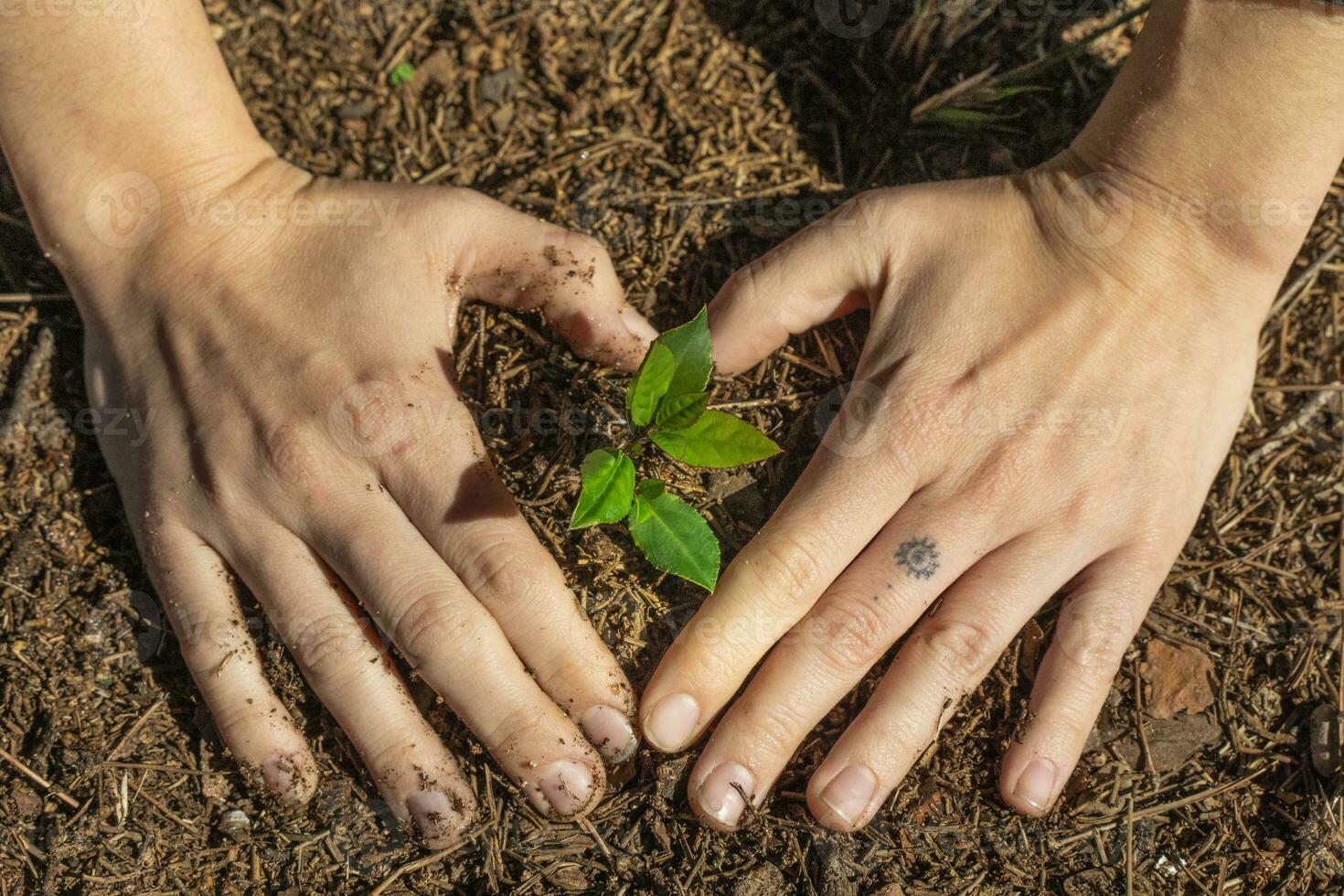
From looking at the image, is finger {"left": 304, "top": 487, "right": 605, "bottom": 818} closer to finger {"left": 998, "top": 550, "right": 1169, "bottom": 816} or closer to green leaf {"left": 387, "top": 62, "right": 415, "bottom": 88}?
finger {"left": 998, "top": 550, "right": 1169, "bottom": 816}

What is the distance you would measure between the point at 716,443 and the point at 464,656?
0.84 meters

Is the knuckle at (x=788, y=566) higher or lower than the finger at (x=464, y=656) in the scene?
higher

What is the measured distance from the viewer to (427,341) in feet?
8.89

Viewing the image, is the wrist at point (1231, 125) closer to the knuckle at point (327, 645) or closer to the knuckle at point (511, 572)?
the knuckle at point (511, 572)

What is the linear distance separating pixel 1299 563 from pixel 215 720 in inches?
127

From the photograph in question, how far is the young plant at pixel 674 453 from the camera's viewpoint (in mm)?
2336

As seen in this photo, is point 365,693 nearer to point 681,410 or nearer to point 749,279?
point 681,410

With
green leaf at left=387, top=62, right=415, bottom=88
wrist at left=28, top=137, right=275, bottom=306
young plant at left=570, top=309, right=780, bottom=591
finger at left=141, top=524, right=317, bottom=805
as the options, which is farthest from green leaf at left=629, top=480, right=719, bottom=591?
green leaf at left=387, top=62, right=415, bottom=88

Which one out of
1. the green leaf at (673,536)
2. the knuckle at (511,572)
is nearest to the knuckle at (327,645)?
the knuckle at (511,572)

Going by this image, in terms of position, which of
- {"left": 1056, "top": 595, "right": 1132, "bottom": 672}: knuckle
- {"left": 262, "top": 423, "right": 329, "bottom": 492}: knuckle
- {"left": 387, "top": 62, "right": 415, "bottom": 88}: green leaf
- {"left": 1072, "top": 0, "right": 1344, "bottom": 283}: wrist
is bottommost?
{"left": 1056, "top": 595, "right": 1132, "bottom": 672}: knuckle

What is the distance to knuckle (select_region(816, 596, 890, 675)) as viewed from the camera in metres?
2.55

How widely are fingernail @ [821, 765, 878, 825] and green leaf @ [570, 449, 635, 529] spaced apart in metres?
0.91

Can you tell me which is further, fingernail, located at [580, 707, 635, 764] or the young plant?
fingernail, located at [580, 707, 635, 764]

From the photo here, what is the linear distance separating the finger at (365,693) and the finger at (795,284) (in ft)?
4.14
